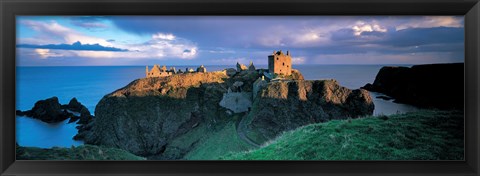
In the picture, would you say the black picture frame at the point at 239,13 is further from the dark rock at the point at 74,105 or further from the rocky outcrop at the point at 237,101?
the rocky outcrop at the point at 237,101

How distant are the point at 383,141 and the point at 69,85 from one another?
489cm

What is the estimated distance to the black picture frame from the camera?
2537mm

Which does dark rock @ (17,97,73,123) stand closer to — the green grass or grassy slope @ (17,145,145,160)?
grassy slope @ (17,145,145,160)

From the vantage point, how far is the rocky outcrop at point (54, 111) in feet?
13.1

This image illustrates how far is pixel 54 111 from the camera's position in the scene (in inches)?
201

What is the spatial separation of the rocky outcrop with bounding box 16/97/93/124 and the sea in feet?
0.27

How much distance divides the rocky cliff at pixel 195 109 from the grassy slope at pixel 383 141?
20.5 feet

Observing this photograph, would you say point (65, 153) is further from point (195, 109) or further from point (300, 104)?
point (195, 109)

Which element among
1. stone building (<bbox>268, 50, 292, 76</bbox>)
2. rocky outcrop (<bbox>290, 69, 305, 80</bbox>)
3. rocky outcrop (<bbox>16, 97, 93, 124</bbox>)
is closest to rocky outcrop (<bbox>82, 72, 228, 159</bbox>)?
rocky outcrop (<bbox>290, 69, 305, 80</bbox>)

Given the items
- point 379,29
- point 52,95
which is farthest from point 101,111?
point 379,29

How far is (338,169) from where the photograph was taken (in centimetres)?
272

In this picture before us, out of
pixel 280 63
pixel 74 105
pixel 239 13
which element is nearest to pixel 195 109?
pixel 280 63

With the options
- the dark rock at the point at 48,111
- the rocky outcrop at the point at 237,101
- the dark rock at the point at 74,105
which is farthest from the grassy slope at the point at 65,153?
the rocky outcrop at the point at 237,101
